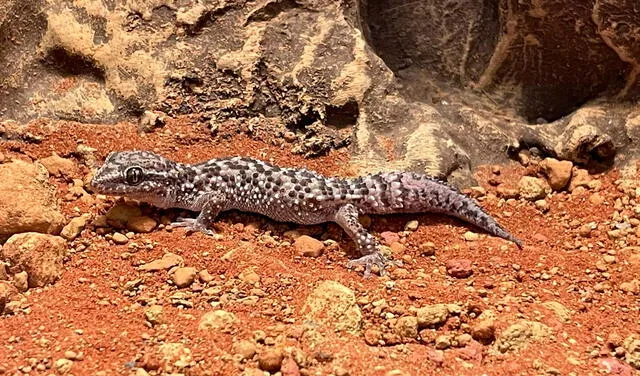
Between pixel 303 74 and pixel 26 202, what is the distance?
109 inches

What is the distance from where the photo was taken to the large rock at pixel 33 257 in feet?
16.0

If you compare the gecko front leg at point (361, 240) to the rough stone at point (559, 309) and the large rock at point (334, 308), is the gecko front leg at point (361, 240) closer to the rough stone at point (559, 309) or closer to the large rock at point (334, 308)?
the large rock at point (334, 308)

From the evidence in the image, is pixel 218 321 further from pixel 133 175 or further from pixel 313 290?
pixel 133 175

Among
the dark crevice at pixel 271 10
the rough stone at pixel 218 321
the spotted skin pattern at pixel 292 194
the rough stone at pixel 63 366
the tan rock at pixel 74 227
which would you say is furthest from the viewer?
the dark crevice at pixel 271 10

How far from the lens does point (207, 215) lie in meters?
6.03

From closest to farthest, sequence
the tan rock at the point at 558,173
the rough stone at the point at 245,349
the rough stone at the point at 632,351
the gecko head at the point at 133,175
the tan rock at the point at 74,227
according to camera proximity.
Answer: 1. the rough stone at the point at 245,349
2. the rough stone at the point at 632,351
3. the tan rock at the point at 74,227
4. the gecko head at the point at 133,175
5. the tan rock at the point at 558,173

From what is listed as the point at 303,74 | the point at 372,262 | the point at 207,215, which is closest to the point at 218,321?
the point at 372,262

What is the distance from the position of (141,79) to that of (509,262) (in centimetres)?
373

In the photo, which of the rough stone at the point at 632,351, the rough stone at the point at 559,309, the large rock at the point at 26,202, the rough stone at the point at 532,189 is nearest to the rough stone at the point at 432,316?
the rough stone at the point at 559,309

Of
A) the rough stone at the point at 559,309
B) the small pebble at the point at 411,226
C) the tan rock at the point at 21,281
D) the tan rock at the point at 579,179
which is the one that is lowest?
the tan rock at the point at 21,281

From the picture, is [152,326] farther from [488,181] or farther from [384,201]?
[488,181]

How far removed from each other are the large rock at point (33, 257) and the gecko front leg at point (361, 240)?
7.41 feet

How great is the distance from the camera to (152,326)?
4496mm

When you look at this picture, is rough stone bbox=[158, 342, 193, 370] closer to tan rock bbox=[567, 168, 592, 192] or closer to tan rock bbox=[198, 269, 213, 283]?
tan rock bbox=[198, 269, 213, 283]
